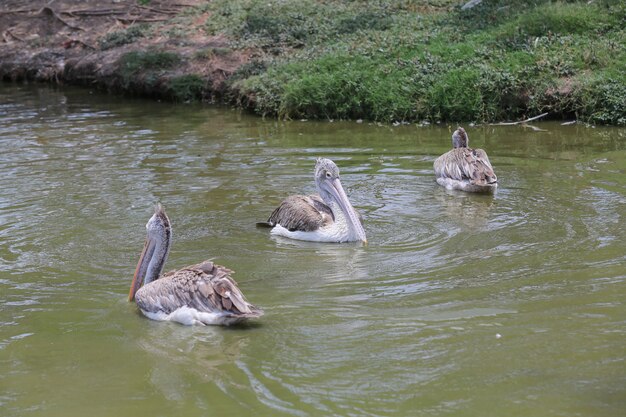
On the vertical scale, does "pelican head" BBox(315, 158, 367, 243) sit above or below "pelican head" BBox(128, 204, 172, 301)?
above

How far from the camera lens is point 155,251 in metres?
7.98

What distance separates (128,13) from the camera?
24.0 metres

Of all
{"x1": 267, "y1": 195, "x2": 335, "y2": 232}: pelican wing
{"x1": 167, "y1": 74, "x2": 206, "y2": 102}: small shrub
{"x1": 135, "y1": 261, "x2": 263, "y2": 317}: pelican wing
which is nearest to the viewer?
{"x1": 135, "y1": 261, "x2": 263, "y2": 317}: pelican wing

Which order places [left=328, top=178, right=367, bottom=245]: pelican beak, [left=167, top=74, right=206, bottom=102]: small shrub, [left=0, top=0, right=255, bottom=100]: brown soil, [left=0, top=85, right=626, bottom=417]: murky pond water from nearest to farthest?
[left=0, top=85, right=626, bottom=417]: murky pond water, [left=328, top=178, right=367, bottom=245]: pelican beak, [left=167, top=74, right=206, bottom=102]: small shrub, [left=0, top=0, right=255, bottom=100]: brown soil

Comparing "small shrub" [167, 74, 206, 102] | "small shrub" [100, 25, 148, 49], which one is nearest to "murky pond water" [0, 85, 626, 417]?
"small shrub" [167, 74, 206, 102]

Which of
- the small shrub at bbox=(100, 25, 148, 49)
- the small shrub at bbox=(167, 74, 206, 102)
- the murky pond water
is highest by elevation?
the small shrub at bbox=(100, 25, 148, 49)

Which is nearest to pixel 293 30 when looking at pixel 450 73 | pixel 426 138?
pixel 450 73

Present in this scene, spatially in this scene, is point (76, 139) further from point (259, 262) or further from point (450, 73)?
point (259, 262)

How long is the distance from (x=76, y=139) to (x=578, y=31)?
8546 millimetres

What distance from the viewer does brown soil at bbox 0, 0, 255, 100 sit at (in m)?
19.4

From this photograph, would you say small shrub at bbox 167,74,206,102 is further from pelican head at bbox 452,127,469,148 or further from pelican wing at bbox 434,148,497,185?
pelican wing at bbox 434,148,497,185

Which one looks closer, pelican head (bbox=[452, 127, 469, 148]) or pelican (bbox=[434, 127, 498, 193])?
pelican (bbox=[434, 127, 498, 193])

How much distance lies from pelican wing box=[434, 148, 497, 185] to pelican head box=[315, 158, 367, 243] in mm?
1912

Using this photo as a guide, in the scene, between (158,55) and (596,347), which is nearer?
(596,347)
